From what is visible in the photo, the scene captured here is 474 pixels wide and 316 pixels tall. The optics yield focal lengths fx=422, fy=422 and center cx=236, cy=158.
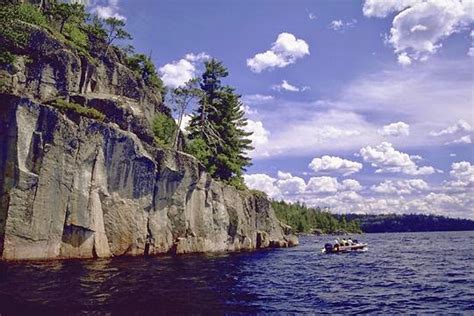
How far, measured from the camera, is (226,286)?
25.6m

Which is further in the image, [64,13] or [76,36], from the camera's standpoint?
[76,36]

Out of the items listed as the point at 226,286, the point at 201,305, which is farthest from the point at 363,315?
the point at 226,286

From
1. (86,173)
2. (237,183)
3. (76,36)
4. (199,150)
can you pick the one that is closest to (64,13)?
(76,36)

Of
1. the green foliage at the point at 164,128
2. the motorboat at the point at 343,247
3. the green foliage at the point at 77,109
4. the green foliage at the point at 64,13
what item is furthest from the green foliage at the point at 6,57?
the motorboat at the point at 343,247

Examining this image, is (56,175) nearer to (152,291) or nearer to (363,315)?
(152,291)

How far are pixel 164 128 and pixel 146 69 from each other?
1211cm

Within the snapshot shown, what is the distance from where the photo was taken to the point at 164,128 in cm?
5744

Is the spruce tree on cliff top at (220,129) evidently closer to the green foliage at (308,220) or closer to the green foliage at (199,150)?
the green foliage at (199,150)

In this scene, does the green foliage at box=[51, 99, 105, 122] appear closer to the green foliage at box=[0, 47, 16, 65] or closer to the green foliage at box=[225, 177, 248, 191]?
the green foliage at box=[0, 47, 16, 65]

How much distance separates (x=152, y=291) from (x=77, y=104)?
898 inches

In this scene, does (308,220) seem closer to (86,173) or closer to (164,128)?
(164,128)

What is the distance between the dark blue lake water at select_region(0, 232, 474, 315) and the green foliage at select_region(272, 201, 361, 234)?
4914 inches

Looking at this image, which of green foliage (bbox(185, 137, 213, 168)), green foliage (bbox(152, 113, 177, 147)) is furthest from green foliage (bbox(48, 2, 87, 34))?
green foliage (bbox(185, 137, 213, 168))

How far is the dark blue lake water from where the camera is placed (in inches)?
761
